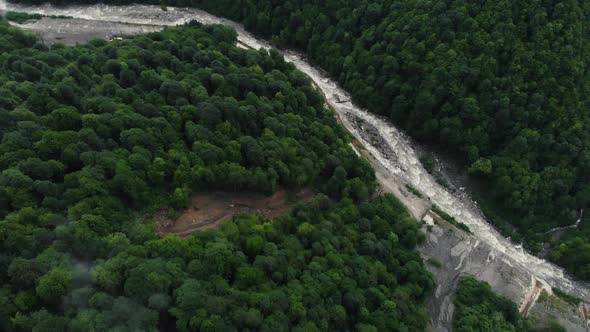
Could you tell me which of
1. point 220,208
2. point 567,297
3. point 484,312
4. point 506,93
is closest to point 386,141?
point 506,93

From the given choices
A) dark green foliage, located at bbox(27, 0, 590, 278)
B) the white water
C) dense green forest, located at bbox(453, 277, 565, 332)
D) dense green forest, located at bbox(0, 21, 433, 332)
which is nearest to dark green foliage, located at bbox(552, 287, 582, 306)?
the white water

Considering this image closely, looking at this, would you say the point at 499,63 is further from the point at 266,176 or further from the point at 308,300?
the point at 308,300

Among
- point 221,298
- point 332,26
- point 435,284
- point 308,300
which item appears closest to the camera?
point 221,298

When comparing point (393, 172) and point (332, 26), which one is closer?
point (393, 172)

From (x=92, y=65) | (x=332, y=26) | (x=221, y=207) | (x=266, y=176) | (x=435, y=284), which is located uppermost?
(x=332, y=26)

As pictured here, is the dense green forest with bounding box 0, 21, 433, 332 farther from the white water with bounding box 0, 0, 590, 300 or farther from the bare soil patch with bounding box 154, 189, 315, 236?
the white water with bounding box 0, 0, 590, 300

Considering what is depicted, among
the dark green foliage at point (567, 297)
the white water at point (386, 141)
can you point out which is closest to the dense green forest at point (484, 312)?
the dark green foliage at point (567, 297)

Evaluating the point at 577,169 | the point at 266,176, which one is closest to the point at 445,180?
the point at 577,169
